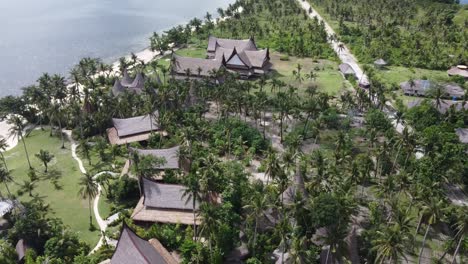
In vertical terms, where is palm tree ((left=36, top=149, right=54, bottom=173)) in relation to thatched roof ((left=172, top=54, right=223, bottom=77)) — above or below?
below

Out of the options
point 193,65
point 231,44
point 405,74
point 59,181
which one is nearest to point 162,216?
point 59,181

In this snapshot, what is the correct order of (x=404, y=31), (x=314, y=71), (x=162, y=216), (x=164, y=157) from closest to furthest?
(x=162, y=216)
(x=164, y=157)
(x=314, y=71)
(x=404, y=31)

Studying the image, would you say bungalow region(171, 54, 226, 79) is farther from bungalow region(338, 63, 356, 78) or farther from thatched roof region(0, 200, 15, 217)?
thatched roof region(0, 200, 15, 217)

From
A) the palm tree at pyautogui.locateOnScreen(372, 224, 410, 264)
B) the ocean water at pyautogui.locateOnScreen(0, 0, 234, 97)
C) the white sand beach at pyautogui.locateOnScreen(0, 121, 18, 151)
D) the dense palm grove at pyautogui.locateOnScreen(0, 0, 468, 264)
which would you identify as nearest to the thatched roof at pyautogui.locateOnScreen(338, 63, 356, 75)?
the dense palm grove at pyautogui.locateOnScreen(0, 0, 468, 264)

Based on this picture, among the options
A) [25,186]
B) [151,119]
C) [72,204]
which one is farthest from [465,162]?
[25,186]

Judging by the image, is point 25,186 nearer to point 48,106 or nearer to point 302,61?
point 48,106

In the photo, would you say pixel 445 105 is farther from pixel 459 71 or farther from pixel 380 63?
pixel 380 63

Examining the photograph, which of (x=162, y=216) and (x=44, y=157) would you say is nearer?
(x=162, y=216)
